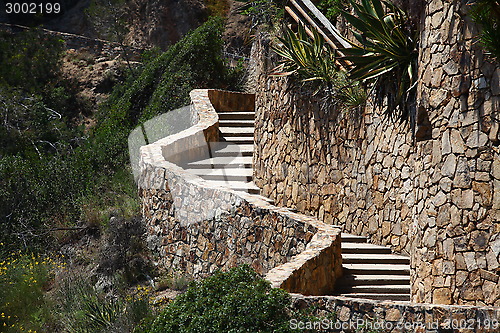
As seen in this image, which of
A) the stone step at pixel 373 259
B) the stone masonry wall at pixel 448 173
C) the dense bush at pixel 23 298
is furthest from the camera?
the dense bush at pixel 23 298

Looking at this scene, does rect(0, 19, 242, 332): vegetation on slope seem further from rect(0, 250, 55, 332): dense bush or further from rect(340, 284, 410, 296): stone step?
rect(340, 284, 410, 296): stone step

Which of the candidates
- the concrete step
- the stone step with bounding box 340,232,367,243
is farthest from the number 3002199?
the stone step with bounding box 340,232,367,243

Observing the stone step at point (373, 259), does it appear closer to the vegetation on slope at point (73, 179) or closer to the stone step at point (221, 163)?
the vegetation on slope at point (73, 179)

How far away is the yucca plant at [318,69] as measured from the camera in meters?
11.3

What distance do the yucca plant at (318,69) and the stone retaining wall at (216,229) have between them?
2.15m

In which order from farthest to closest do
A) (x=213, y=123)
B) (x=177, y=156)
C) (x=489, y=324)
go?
(x=213, y=123) → (x=177, y=156) → (x=489, y=324)

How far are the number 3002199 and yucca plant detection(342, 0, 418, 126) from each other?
22.9 metres

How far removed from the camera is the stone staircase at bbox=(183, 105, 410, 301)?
371 inches

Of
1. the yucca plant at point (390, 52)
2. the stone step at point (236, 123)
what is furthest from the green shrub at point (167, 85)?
the yucca plant at point (390, 52)

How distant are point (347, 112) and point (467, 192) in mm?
4362

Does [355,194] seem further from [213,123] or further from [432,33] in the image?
[213,123]

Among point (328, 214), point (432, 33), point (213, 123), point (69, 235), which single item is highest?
point (432, 33)

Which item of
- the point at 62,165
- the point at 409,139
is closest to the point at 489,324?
the point at 409,139

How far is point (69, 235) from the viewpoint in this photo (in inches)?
616
